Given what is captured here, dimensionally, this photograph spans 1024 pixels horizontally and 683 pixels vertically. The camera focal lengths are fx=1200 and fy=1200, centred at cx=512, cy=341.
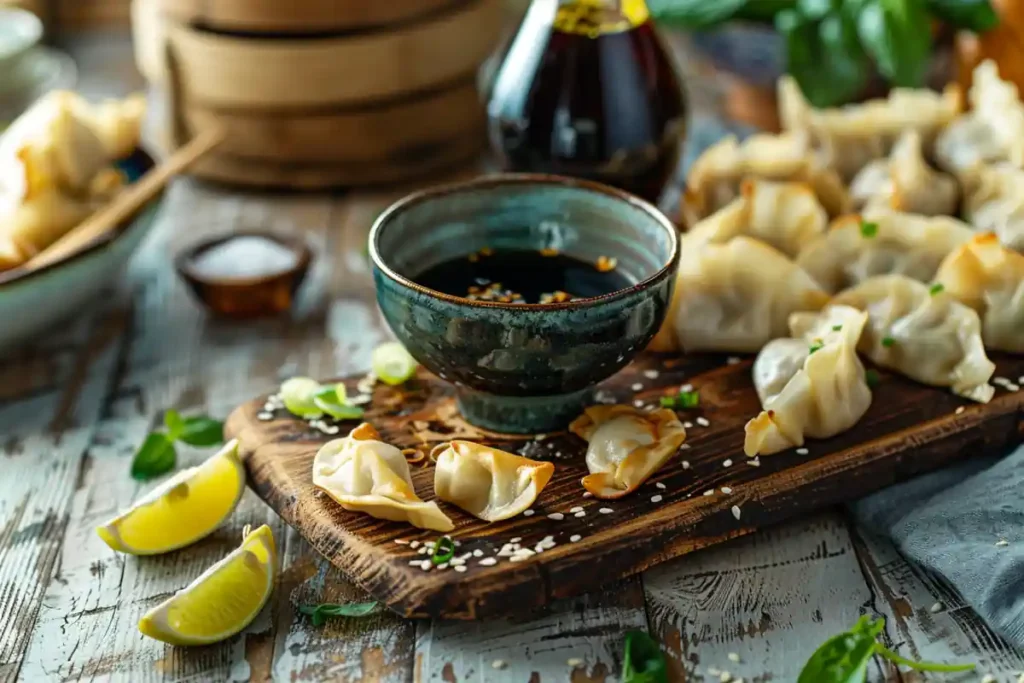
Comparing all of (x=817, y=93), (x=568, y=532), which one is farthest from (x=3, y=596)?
(x=817, y=93)

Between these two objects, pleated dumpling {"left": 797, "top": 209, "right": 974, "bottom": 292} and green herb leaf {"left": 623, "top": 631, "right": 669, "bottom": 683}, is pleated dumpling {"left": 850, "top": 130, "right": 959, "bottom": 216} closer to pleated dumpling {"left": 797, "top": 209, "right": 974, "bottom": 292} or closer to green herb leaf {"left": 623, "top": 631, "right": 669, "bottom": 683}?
pleated dumpling {"left": 797, "top": 209, "right": 974, "bottom": 292}

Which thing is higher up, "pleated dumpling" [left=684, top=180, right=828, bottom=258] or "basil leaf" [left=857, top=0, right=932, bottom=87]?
"basil leaf" [left=857, top=0, right=932, bottom=87]

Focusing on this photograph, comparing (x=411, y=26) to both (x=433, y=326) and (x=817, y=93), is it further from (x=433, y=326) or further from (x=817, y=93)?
(x=433, y=326)

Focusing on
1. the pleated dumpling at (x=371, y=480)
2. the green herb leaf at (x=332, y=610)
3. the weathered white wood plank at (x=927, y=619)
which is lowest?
the weathered white wood plank at (x=927, y=619)

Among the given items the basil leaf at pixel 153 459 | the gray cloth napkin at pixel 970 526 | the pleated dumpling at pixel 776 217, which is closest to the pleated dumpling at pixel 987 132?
the pleated dumpling at pixel 776 217

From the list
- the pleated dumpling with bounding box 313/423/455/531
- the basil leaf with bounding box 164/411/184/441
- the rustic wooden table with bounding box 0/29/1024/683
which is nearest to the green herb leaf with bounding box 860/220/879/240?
the rustic wooden table with bounding box 0/29/1024/683

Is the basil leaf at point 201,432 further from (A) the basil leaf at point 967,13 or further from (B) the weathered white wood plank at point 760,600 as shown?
(A) the basil leaf at point 967,13

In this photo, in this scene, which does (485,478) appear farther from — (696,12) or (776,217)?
(696,12)
